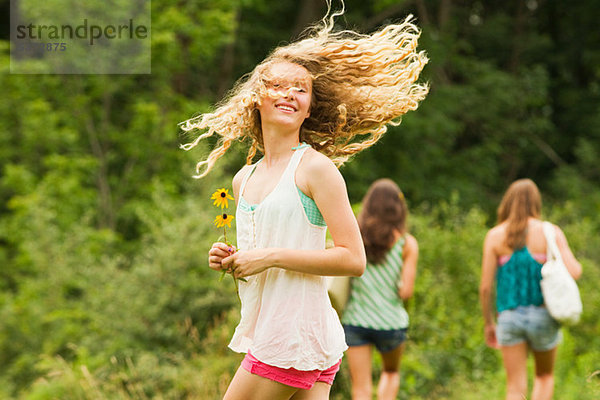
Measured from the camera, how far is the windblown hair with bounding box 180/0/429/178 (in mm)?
2947

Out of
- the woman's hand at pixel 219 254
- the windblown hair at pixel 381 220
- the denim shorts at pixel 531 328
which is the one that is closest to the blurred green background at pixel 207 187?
the denim shorts at pixel 531 328

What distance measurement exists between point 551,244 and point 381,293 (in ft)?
3.89

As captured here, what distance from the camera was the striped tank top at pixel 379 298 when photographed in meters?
5.17

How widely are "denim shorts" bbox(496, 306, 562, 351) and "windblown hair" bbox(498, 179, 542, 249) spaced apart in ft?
1.48

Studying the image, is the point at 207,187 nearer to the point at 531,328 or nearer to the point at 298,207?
the point at 531,328

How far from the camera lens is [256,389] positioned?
106 inches

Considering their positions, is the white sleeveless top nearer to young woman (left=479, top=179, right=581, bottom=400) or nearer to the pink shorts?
the pink shorts

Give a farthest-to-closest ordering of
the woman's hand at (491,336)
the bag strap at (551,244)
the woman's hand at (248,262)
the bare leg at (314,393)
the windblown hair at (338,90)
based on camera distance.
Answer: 1. the woman's hand at (491,336)
2. the bag strap at (551,244)
3. the windblown hair at (338,90)
4. the bare leg at (314,393)
5. the woman's hand at (248,262)

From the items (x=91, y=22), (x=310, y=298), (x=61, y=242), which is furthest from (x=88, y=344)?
(x=91, y=22)

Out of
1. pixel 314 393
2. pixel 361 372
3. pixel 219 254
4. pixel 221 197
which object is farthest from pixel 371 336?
pixel 219 254

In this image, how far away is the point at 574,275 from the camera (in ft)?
16.8

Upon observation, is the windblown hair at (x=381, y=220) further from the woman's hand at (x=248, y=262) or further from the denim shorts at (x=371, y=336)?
the woman's hand at (x=248, y=262)

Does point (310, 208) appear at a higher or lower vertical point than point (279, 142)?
lower

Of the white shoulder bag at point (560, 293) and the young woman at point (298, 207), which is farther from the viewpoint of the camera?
the white shoulder bag at point (560, 293)
